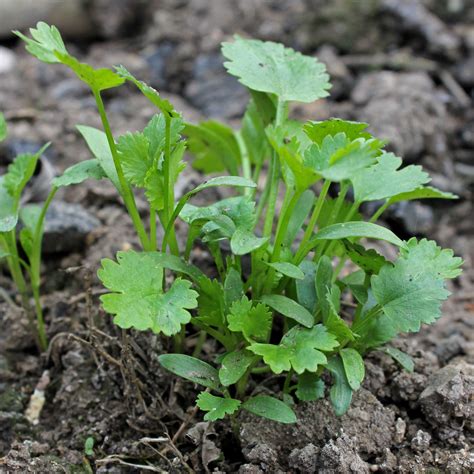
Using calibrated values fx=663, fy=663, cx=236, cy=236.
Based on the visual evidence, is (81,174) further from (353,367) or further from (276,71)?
(353,367)

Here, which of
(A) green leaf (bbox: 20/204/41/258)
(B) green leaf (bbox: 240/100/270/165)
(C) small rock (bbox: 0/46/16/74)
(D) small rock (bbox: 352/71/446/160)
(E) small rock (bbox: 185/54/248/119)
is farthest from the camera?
(C) small rock (bbox: 0/46/16/74)

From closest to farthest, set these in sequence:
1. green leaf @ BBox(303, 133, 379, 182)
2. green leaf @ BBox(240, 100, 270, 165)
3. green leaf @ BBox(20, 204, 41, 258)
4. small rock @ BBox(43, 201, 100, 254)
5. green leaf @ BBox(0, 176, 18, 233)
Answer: green leaf @ BBox(303, 133, 379, 182)
green leaf @ BBox(0, 176, 18, 233)
green leaf @ BBox(20, 204, 41, 258)
green leaf @ BBox(240, 100, 270, 165)
small rock @ BBox(43, 201, 100, 254)

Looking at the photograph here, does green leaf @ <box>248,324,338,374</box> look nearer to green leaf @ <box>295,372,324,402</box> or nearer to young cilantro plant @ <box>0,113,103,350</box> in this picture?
green leaf @ <box>295,372,324,402</box>

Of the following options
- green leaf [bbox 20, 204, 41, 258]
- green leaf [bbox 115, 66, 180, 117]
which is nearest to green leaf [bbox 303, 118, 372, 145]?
green leaf [bbox 115, 66, 180, 117]

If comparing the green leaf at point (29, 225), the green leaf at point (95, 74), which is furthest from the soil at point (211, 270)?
the green leaf at point (95, 74)

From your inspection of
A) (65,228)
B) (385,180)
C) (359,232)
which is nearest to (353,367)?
(359,232)

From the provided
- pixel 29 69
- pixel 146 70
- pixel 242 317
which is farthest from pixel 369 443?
pixel 29 69

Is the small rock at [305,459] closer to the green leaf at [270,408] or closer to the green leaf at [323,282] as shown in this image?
the green leaf at [270,408]
